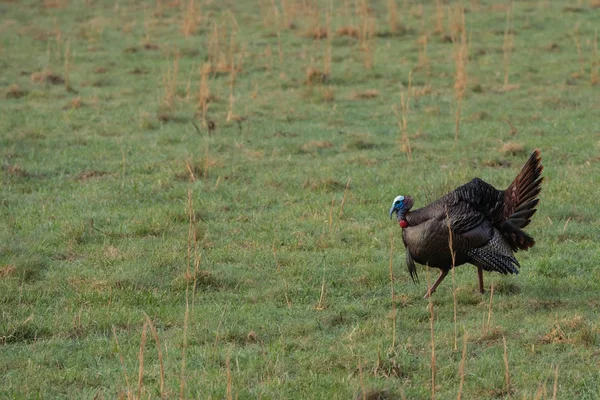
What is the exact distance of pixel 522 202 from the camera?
7.48 metres

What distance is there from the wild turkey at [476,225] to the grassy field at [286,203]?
0.31 metres

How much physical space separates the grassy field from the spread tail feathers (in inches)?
15.2

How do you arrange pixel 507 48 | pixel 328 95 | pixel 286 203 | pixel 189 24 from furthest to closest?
1. pixel 189 24
2. pixel 507 48
3. pixel 328 95
4. pixel 286 203

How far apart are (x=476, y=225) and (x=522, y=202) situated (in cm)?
39

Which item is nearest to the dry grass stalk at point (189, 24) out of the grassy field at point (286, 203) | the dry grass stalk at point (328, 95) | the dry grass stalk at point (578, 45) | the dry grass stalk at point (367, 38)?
the grassy field at point (286, 203)

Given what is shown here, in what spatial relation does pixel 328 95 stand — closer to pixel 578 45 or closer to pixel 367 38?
pixel 367 38

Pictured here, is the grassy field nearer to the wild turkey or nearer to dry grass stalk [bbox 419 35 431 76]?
dry grass stalk [bbox 419 35 431 76]

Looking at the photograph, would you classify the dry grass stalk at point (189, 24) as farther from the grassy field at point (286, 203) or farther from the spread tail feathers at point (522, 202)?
the spread tail feathers at point (522, 202)

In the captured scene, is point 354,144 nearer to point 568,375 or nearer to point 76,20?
point 568,375

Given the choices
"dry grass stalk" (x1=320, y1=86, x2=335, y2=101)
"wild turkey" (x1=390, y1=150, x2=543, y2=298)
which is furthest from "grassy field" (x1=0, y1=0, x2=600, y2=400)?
"wild turkey" (x1=390, y1=150, x2=543, y2=298)

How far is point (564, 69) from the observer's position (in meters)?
16.5

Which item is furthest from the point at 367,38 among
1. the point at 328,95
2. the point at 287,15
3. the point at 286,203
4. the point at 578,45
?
the point at 286,203

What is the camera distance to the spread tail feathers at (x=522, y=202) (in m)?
7.36

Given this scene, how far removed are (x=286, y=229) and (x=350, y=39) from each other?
34.4 ft
